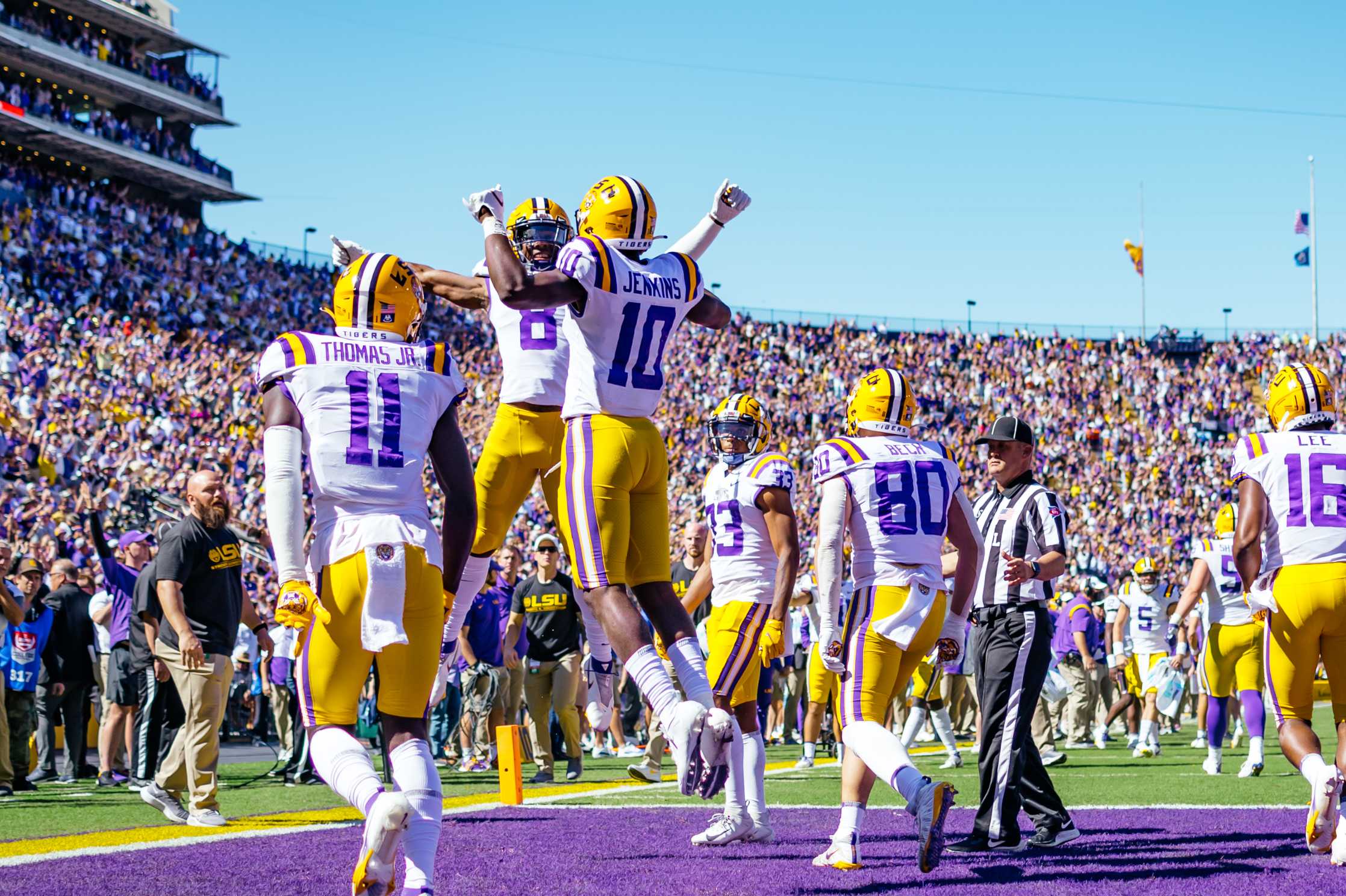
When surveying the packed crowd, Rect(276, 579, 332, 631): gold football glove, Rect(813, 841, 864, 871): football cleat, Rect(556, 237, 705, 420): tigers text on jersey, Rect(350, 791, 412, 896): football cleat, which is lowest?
Rect(813, 841, 864, 871): football cleat

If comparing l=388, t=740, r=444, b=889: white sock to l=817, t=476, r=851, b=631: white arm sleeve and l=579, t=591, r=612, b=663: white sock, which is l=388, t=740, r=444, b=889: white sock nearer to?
l=579, t=591, r=612, b=663: white sock

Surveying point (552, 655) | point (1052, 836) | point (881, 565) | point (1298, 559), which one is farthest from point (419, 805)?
point (552, 655)

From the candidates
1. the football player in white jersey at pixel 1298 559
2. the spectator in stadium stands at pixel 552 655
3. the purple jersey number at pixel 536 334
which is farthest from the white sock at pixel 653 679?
the spectator in stadium stands at pixel 552 655

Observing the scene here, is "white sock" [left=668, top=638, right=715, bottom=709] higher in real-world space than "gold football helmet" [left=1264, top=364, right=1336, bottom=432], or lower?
lower

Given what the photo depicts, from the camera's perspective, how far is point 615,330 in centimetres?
634

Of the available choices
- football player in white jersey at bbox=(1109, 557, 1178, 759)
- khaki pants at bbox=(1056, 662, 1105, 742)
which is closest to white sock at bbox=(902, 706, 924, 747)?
football player in white jersey at bbox=(1109, 557, 1178, 759)

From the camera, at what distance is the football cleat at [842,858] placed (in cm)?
671

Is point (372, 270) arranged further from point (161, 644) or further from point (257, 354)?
point (257, 354)

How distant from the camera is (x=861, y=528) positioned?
7113mm

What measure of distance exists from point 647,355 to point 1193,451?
1691 inches

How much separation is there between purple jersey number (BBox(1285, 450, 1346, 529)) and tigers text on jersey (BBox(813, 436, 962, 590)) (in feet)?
5.52

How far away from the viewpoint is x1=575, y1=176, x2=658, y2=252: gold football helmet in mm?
6559

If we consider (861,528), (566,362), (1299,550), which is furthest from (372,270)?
(1299,550)

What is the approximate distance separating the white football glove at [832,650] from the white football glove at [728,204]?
208 cm
